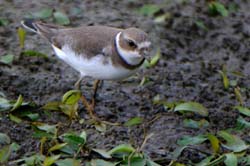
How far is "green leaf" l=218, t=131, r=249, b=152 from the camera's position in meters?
6.16

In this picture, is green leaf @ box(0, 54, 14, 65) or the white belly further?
green leaf @ box(0, 54, 14, 65)

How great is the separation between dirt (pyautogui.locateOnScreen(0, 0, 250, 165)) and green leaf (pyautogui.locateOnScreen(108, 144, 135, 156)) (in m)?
0.25

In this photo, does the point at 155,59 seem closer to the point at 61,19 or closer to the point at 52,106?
the point at 61,19

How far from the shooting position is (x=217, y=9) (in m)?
8.88

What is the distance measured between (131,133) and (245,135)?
3.16ft

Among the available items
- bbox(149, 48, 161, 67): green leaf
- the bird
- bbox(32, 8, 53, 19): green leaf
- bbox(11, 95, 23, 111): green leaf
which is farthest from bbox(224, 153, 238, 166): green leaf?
bbox(32, 8, 53, 19): green leaf

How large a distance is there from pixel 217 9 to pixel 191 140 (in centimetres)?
294

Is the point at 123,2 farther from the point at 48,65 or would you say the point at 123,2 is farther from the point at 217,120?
the point at 217,120

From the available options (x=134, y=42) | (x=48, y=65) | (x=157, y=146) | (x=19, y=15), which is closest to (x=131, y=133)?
(x=157, y=146)

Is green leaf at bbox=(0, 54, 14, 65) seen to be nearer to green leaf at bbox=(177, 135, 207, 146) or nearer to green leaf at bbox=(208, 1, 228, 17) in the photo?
green leaf at bbox=(177, 135, 207, 146)

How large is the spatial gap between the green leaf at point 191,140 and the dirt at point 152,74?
9cm

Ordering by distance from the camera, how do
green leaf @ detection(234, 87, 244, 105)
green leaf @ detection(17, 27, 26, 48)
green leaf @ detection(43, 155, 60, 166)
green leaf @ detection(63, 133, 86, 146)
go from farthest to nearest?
green leaf @ detection(17, 27, 26, 48) < green leaf @ detection(234, 87, 244, 105) < green leaf @ detection(63, 133, 86, 146) < green leaf @ detection(43, 155, 60, 166)

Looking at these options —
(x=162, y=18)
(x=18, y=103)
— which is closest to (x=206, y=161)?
(x=18, y=103)

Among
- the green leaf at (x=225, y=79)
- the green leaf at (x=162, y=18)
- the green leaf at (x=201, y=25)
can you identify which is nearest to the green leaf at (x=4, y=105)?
the green leaf at (x=225, y=79)
